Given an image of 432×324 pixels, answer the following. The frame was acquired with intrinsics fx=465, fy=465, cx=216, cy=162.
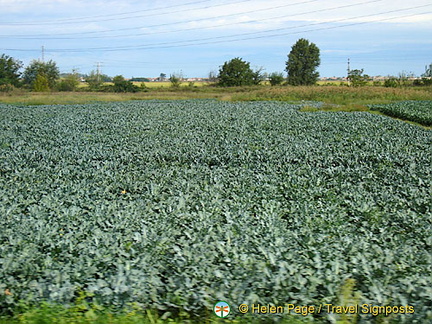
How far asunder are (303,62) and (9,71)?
184ft

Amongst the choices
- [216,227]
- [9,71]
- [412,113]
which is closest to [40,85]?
[9,71]

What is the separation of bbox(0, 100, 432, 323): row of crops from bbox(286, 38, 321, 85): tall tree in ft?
258

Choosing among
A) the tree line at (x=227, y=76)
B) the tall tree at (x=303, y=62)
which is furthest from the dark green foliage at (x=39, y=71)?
the tall tree at (x=303, y=62)

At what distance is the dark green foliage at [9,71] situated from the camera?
3300 inches

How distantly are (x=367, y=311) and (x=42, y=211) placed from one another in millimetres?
5166

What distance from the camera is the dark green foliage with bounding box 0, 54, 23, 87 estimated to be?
8381 centimetres

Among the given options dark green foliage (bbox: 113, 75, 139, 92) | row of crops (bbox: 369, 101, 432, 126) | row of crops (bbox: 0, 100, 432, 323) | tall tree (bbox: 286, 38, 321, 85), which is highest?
tall tree (bbox: 286, 38, 321, 85)

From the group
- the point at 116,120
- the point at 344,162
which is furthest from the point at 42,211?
the point at 116,120

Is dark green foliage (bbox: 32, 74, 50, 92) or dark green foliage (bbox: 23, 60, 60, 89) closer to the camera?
dark green foliage (bbox: 32, 74, 50, 92)

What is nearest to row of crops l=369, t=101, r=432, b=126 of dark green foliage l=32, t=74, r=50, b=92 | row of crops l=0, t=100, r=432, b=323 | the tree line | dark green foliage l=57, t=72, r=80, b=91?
row of crops l=0, t=100, r=432, b=323

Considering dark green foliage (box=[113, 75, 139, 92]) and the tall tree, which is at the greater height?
the tall tree

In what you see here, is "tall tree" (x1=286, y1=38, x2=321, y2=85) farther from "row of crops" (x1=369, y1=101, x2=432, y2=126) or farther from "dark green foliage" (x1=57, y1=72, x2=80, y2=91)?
"row of crops" (x1=369, y1=101, x2=432, y2=126)

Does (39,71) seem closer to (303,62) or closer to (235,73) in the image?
(235,73)

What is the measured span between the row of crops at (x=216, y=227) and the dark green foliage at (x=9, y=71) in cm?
7709
